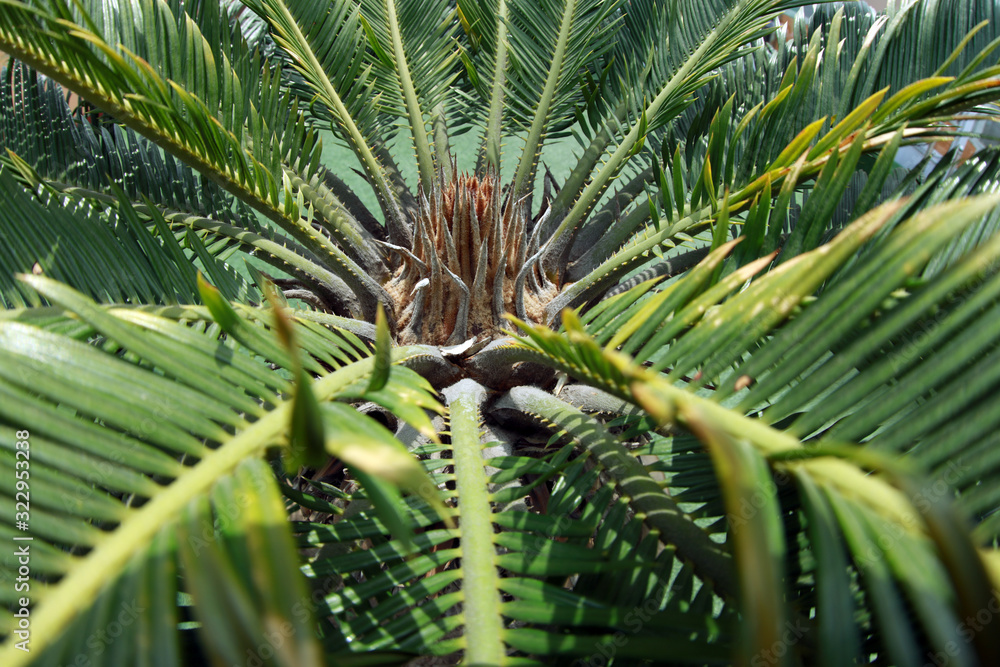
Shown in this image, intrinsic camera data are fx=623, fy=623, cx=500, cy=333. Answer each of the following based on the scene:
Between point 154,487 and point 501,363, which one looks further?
point 501,363

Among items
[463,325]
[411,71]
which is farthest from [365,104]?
[463,325]

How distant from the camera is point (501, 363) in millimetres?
821

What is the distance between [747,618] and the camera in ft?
0.96

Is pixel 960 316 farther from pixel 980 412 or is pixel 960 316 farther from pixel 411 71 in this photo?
pixel 411 71

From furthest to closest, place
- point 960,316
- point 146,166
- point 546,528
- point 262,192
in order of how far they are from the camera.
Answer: point 146,166 < point 262,192 < point 546,528 < point 960,316

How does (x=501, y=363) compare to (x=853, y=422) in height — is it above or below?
above

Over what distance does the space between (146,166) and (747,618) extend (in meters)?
1.05

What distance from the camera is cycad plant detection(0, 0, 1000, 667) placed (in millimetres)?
322

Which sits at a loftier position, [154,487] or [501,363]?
[501,363]

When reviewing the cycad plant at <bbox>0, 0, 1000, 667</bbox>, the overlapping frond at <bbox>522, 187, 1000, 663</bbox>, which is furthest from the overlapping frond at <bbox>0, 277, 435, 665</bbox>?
the overlapping frond at <bbox>522, 187, 1000, 663</bbox>

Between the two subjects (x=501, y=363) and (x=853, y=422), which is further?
(x=501, y=363)

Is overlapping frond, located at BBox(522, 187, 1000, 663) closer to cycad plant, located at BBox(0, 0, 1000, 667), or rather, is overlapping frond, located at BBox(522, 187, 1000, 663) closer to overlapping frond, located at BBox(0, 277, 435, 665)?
cycad plant, located at BBox(0, 0, 1000, 667)

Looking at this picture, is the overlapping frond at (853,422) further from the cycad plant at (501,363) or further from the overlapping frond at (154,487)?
the overlapping frond at (154,487)

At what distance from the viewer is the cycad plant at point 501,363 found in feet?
1.06
